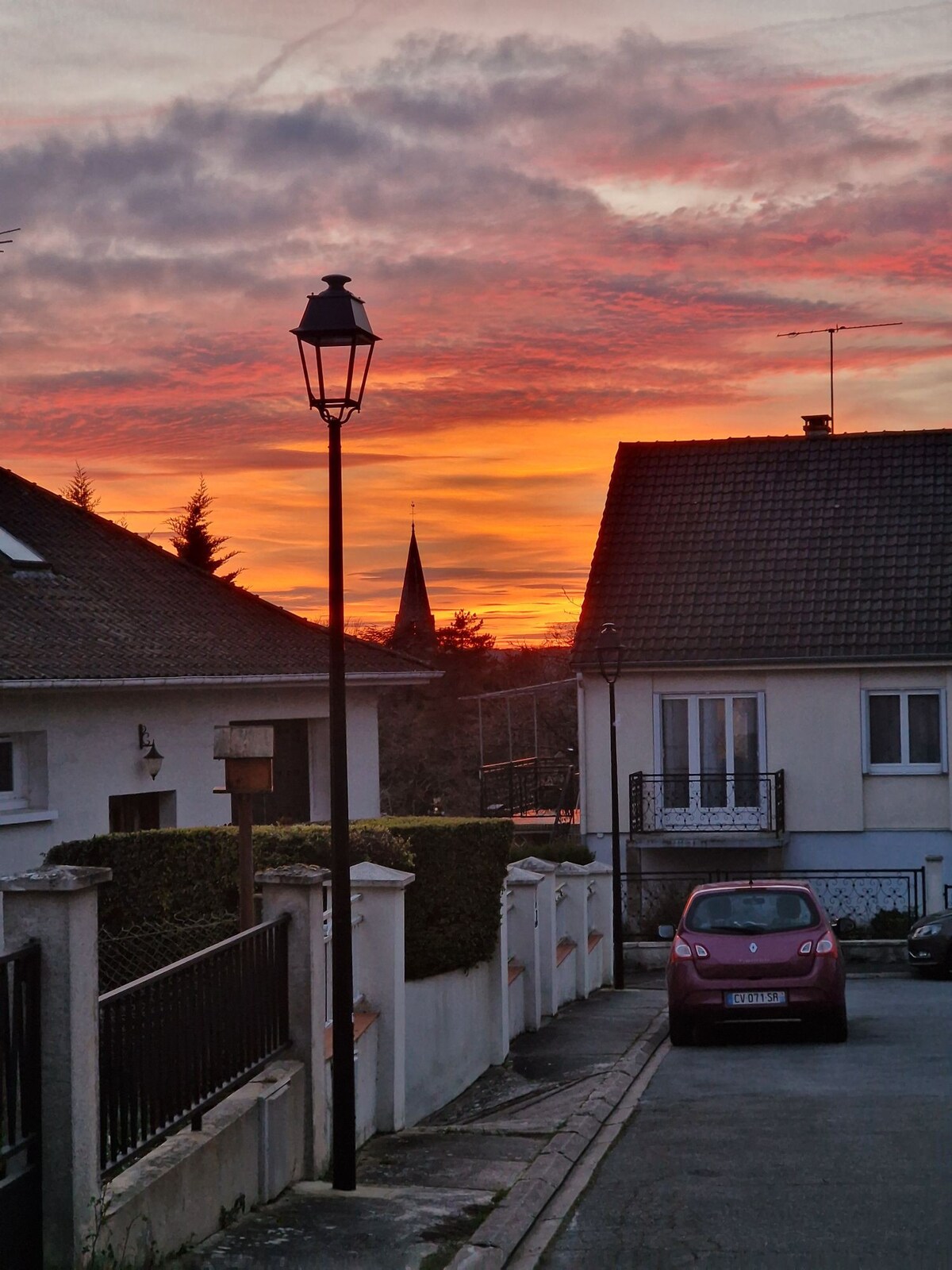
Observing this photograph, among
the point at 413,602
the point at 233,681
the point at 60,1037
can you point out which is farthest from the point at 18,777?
the point at 413,602

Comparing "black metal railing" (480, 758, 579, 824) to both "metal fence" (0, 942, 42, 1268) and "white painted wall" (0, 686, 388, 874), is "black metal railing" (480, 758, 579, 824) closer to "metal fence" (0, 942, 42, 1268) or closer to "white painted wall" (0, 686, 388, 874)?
"white painted wall" (0, 686, 388, 874)

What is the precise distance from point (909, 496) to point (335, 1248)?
26.8 meters

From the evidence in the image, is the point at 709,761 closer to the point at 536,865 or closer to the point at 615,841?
the point at 615,841

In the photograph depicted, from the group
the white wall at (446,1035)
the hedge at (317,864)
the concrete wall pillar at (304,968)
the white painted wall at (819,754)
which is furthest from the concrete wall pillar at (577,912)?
the concrete wall pillar at (304,968)

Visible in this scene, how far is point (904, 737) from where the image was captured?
2878 cm

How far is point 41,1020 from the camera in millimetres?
6000

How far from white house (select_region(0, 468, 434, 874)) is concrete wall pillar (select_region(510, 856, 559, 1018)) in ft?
16.4

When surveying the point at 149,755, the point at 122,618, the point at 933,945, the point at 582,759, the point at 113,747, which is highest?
the point at 122,618

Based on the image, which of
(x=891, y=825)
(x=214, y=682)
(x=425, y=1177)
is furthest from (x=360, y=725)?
(x=425, y=1177)

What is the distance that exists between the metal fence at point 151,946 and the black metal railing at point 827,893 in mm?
16318

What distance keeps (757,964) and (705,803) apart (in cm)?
1414

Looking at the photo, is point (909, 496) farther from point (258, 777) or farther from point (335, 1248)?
point (335, 1248)

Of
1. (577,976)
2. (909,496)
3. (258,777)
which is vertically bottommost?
(577,976)

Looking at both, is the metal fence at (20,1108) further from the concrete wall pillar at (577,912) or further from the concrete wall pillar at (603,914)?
the concrete wall pillar at (603,914)
